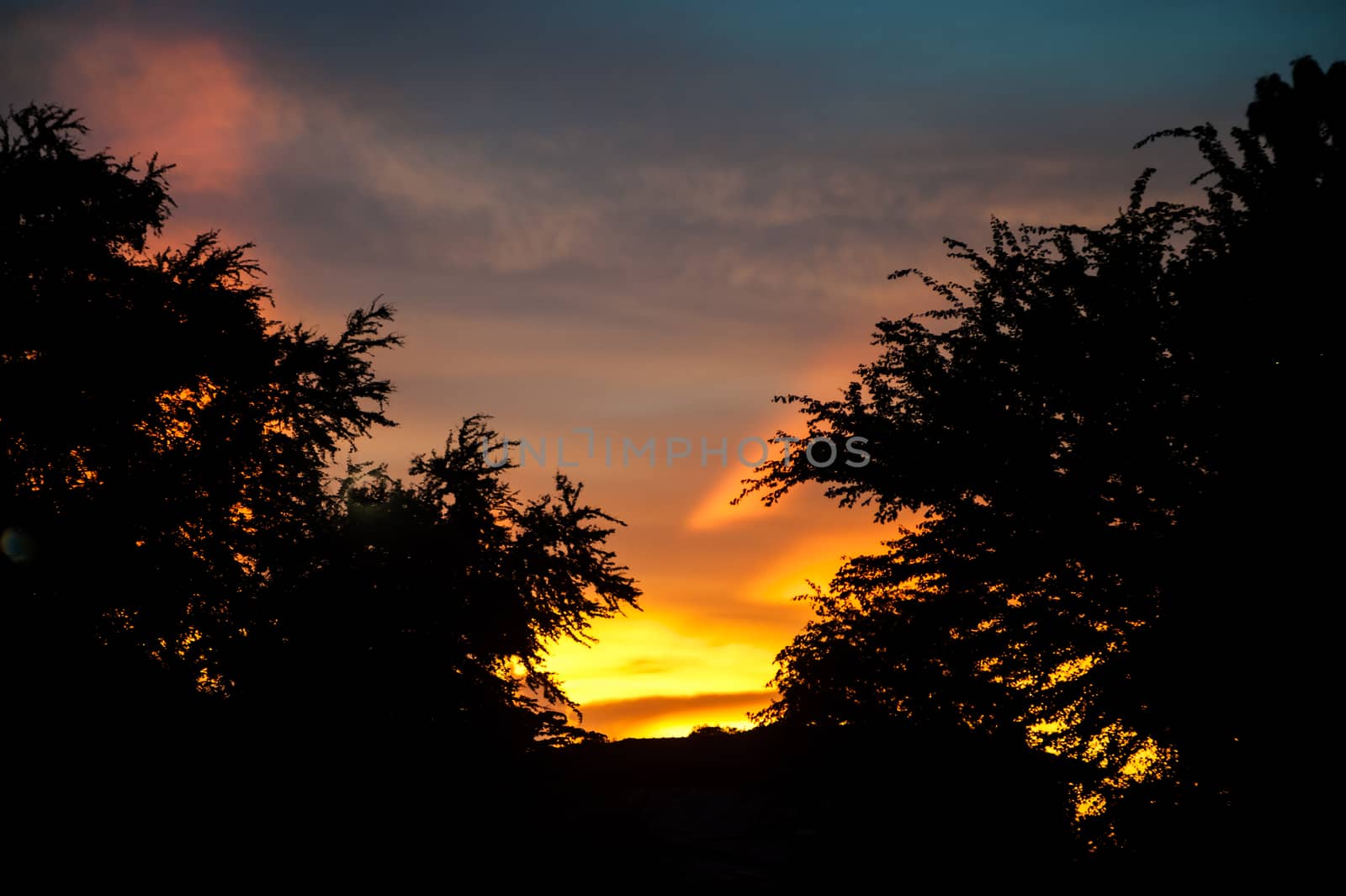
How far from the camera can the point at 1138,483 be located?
400 inches

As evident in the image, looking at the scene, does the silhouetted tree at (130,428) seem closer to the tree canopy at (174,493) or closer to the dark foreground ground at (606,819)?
the tree canopy at (174,493)

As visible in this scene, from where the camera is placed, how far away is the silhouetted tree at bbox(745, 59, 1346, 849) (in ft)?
29.7

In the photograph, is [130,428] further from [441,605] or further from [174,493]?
[441,605]

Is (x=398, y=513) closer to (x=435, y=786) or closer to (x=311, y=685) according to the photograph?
(x=311, y=685)

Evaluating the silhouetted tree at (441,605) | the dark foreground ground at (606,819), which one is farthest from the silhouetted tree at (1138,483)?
the silhouetted tree at (441,605)

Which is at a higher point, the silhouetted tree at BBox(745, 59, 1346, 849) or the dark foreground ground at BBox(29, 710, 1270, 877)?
the silhouetted tree at BBox(745, 59, 1346, 849)

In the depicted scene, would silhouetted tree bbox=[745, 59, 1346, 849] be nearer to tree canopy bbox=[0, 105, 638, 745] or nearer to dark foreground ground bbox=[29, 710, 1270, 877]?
→ dark foreground ground bbox=[29, 710, 1270, 877]

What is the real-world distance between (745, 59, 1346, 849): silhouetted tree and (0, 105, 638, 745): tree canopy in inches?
373

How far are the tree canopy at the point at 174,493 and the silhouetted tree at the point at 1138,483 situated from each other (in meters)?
9.48

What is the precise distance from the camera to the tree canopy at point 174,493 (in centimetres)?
1420

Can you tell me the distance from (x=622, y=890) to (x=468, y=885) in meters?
1.57

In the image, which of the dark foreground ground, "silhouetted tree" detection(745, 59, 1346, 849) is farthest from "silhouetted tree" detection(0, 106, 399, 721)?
"silhouetted tree" detection(745, 59, 1346, 849)

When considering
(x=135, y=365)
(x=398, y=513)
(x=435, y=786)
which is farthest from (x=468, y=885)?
(x=398, y=513)

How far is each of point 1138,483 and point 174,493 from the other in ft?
46.5
